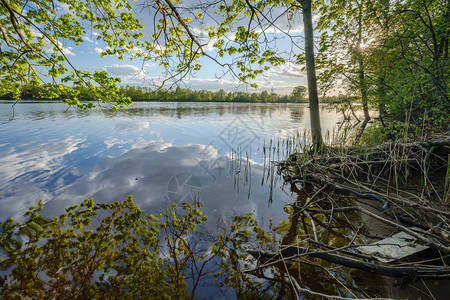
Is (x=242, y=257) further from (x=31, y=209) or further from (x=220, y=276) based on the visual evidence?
(x=31, y=209)

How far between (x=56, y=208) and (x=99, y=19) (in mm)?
5072

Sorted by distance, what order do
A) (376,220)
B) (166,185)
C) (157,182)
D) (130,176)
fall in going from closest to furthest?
(376,220)
(166,185)
(157,182)
(130,176)

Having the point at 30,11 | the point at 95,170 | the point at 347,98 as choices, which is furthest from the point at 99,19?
the point at 347,98

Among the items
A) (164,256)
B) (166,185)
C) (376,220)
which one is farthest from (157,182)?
(376,220)

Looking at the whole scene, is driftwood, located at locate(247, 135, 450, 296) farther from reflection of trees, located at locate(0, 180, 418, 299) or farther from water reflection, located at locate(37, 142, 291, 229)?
water reflection, located at locate(37, 142, 291, 229)

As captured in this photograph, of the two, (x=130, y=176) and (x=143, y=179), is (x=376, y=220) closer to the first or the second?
(x=143, y=179)

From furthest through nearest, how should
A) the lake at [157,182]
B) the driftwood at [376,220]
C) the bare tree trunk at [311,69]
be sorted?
1. the bare tree trunk at [311,69]
2. the lake at [157,182]
3. the driftwood at [376,220]

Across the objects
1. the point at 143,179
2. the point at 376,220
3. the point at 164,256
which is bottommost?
the point at 164,256

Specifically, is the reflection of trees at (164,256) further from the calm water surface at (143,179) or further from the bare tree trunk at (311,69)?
the bare tree trunk at (311,69)

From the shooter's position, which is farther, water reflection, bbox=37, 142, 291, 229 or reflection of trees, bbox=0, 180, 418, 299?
water reflection, bbox=37, 142, 291, 229

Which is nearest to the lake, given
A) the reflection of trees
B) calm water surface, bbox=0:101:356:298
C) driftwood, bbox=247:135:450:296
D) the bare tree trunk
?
calm water surface, bbox=0:101:356:298

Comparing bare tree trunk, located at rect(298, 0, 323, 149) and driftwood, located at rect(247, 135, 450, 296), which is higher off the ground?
bare tree trunk, located at rect(298, 0, 323, 149)

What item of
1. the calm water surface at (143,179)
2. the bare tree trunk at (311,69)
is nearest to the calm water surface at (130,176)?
the calm water surface at (143,179)

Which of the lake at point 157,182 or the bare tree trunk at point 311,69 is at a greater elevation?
the bare tree trunk at point 311,69
